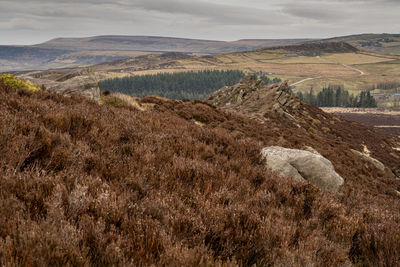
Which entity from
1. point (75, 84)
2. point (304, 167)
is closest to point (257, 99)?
point (75, 84)

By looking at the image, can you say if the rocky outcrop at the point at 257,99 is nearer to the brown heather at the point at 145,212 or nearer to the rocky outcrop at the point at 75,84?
the rocky outcrop at the point at 75,84

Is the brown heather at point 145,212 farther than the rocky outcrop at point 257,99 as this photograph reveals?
No

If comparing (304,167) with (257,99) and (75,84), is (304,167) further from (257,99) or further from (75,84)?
(257,99)

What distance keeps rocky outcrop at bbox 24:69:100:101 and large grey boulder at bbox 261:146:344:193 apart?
397 inches

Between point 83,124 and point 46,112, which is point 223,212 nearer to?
point 83,124

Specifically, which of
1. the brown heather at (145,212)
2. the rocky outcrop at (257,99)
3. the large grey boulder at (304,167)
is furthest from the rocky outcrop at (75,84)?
the rocky outcrop at (257,99)

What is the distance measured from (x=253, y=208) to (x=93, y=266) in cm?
248

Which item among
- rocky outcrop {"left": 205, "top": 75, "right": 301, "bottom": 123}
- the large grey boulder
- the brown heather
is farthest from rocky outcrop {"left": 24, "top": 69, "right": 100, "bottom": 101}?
rocky outcrop {"left": 205, "top": 75, "right": 301, "bottom": 123}

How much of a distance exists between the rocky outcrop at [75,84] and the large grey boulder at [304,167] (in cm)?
1009

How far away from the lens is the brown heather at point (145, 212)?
2.37 meters

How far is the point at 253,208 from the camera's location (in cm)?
395

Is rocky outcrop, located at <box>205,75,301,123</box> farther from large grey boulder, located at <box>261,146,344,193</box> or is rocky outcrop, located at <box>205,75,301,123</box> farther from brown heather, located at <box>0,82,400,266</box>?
brown heather, located at <box>0,82,400,266</box>

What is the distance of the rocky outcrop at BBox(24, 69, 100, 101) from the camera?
13826mm

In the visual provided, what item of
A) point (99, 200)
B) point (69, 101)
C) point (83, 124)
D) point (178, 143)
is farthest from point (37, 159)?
point (69, 101)
